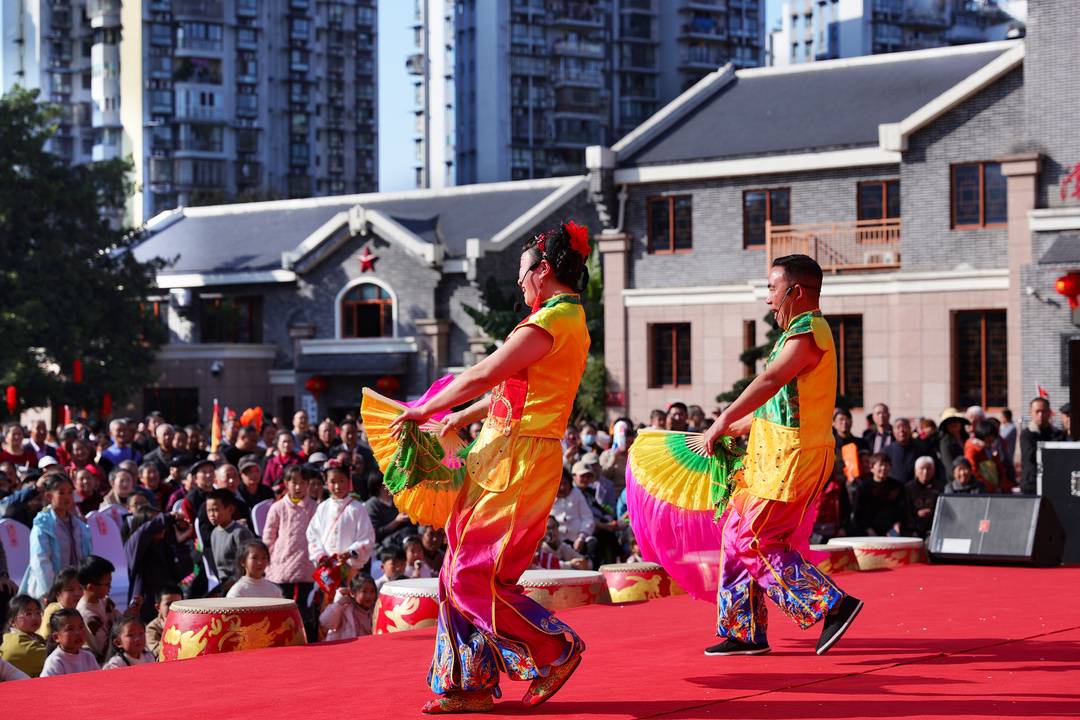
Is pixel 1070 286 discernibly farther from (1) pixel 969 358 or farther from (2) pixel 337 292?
(2) pixel 337 292

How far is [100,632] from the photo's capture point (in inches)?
398

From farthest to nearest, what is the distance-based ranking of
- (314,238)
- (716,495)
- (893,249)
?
(314,238) → (893,249) → (716,495)

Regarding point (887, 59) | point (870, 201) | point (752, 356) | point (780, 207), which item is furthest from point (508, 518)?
point (887, 59)

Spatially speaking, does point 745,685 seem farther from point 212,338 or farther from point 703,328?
point 212,338

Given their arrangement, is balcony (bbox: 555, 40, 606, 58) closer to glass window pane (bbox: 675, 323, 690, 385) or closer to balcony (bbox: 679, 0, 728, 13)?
balcony (bbox: 679, 0, 728, 13)

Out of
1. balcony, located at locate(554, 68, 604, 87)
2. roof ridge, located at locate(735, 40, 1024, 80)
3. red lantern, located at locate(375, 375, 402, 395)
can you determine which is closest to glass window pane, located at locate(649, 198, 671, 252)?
roof ridge, located at locate(735, 40, 1024, 80)

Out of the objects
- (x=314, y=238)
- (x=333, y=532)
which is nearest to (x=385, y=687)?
(x=333, y=532)

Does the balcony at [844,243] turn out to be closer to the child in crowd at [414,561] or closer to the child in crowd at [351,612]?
the child in crowd at [414,561]

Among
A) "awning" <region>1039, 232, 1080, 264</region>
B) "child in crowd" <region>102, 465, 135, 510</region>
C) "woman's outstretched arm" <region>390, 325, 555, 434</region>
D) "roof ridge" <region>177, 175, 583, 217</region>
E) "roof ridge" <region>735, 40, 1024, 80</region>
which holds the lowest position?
"child in crowd" <region>102, 465, 135, 510</region>

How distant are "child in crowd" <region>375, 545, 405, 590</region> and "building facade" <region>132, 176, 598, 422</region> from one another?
83.3 ft

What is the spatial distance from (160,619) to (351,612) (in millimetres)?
1193

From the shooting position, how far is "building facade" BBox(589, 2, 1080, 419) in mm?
26438

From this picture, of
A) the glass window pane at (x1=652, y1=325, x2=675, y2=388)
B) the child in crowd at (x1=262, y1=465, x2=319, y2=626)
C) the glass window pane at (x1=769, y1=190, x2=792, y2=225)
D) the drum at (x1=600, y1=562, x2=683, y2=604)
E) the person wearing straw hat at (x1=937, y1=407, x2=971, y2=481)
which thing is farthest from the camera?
the glass window pane at (x1=652, y1=325, x2=675, y2=388)

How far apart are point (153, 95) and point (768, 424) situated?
77.7m
